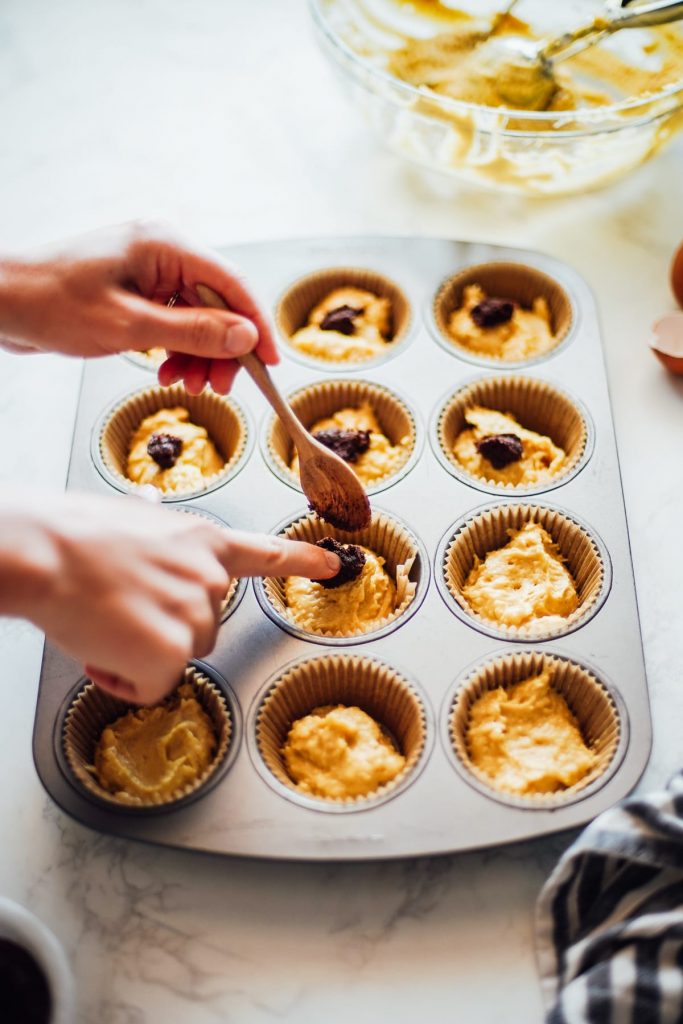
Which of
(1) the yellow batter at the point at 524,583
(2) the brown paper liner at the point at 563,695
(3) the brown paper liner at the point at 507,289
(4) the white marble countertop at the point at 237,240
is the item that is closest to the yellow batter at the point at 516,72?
(4) the white marble countertop at the point at 237,240

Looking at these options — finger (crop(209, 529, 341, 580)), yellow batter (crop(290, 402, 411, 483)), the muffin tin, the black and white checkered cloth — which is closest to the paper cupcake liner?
the muffin tin

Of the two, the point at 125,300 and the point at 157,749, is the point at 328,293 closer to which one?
the point at 125,300

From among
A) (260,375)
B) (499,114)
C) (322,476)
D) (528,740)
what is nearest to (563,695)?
(528,740)

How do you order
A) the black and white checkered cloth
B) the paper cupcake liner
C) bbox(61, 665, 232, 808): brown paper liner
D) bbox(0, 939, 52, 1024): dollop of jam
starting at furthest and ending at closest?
1. the paper cupcake liner
2. bbox(61, 665, 232, 808): brown paper liner
3. the black and white checkered cloth
4. bbox(0, 939, 52, 1024): dollop of jam

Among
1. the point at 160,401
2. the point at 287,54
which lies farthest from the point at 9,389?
the point at 287,54

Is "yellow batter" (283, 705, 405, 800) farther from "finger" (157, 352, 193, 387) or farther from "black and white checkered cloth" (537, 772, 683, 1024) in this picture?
"finger" (157, 352, 193, 387)
